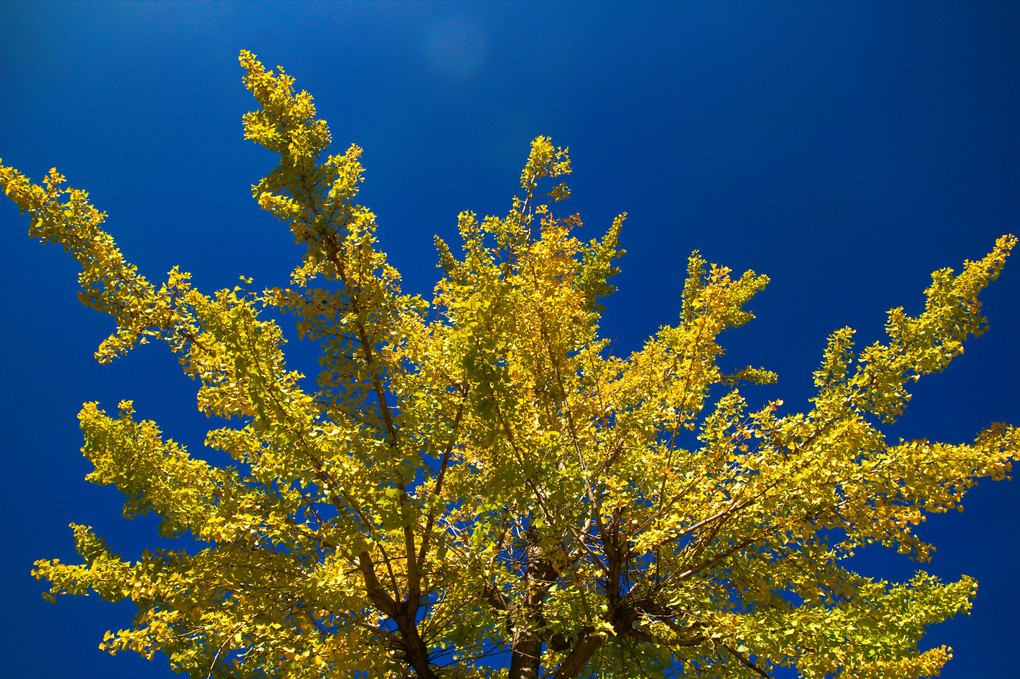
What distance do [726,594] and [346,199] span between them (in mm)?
5067

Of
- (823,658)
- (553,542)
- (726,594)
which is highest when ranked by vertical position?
(553,542)

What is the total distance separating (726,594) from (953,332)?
3.30 m

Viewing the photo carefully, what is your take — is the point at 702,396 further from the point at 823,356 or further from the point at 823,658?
the point at 823,658

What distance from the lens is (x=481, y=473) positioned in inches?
199

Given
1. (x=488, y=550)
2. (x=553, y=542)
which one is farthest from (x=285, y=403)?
(x=488, y=550)

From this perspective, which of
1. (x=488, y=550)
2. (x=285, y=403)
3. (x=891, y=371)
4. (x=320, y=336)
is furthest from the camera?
(x=488, y=550)

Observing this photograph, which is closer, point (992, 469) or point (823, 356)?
point (992, 469)

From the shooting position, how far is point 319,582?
3.75 meters

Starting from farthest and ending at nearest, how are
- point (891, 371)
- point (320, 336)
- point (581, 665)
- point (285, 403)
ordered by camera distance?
point (581, 665) → point (891, 371) → point (320, 336) → point (285, 403)

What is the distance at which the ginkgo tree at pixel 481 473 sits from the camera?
3.73 meters

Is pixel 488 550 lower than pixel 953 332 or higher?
lower

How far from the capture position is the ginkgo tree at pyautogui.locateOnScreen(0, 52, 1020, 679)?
3730 millimetres

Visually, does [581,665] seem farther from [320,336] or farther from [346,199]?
[346,199]

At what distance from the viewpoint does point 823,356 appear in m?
5.32
